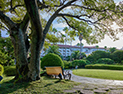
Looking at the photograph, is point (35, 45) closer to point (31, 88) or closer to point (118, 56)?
point (31, 88)

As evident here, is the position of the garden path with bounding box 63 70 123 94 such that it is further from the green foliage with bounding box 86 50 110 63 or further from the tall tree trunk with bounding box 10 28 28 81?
the green foliage with bounding box 86 50 110 63

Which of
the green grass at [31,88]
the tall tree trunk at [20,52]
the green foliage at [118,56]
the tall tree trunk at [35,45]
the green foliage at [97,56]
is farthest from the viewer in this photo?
the green foliage at [97,56]

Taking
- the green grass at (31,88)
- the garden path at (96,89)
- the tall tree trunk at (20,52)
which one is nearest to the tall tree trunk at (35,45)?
the tall tree trunk at (20,52)

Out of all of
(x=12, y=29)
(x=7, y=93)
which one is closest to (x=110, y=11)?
(x=12, y=29)

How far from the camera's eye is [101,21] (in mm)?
7398

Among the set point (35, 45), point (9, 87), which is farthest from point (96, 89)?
point (9, 87)

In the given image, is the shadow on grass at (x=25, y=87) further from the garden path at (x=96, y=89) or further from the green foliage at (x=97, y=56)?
the green foliage at (x=97, y=56)

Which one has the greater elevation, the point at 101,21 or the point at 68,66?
the point at 101,21

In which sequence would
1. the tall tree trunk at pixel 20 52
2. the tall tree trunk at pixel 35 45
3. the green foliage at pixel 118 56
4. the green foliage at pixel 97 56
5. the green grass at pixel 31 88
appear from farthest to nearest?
the green foliage at pixel 97 56
the green foliage at pixel 118 56
the tall tree trunk at pixel 20 52
the tall tree trunk at pixel 35 45
the green grass at pixel 31 88

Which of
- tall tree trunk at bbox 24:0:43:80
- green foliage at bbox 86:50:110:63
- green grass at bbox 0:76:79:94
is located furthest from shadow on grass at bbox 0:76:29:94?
green foliage at bbox 86:50:110:63

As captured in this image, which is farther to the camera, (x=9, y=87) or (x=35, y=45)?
(x=35, y=45)

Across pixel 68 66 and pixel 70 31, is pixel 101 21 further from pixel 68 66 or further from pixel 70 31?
pixel 68 66

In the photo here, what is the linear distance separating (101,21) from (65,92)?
5186mm

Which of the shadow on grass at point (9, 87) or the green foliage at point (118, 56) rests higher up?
the green foliage at point (118, 56)
